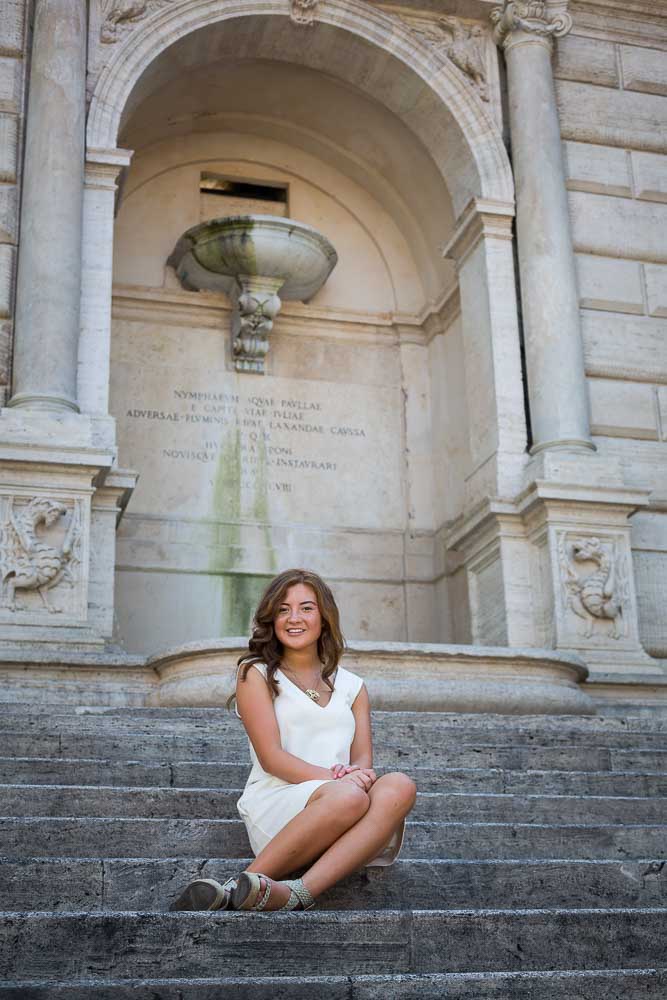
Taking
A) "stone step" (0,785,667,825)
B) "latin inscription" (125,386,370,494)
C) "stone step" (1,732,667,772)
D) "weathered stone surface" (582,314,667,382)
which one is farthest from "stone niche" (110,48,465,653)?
"stone step" (0,785,667,825)

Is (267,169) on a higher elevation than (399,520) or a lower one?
higher

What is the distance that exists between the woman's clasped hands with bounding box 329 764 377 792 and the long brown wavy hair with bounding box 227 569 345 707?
50 cm

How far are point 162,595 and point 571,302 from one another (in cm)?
482

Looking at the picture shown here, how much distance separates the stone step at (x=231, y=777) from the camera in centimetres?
676

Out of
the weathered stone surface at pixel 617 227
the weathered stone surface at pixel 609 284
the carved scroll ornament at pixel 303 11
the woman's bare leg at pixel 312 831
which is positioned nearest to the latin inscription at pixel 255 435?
the weathered stone surface at pixel 609 284

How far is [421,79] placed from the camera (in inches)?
549

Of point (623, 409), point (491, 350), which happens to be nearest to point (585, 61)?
point (491, 350)

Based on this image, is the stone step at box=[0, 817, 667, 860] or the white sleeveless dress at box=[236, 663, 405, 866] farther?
the stone step at box=[0, 817, 667, 860]

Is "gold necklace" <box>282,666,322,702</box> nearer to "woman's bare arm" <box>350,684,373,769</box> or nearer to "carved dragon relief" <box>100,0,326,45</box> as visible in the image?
"woman's bare arm" <box>350,684,373,769</box>

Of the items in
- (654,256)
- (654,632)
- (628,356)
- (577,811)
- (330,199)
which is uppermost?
(330,199)

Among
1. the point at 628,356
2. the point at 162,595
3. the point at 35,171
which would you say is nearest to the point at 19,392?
the point at 35,171

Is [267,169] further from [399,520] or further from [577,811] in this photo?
[577,811]

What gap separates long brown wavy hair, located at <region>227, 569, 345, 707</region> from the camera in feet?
18.7

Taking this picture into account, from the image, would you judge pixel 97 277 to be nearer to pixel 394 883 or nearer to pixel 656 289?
pixel 656 289
